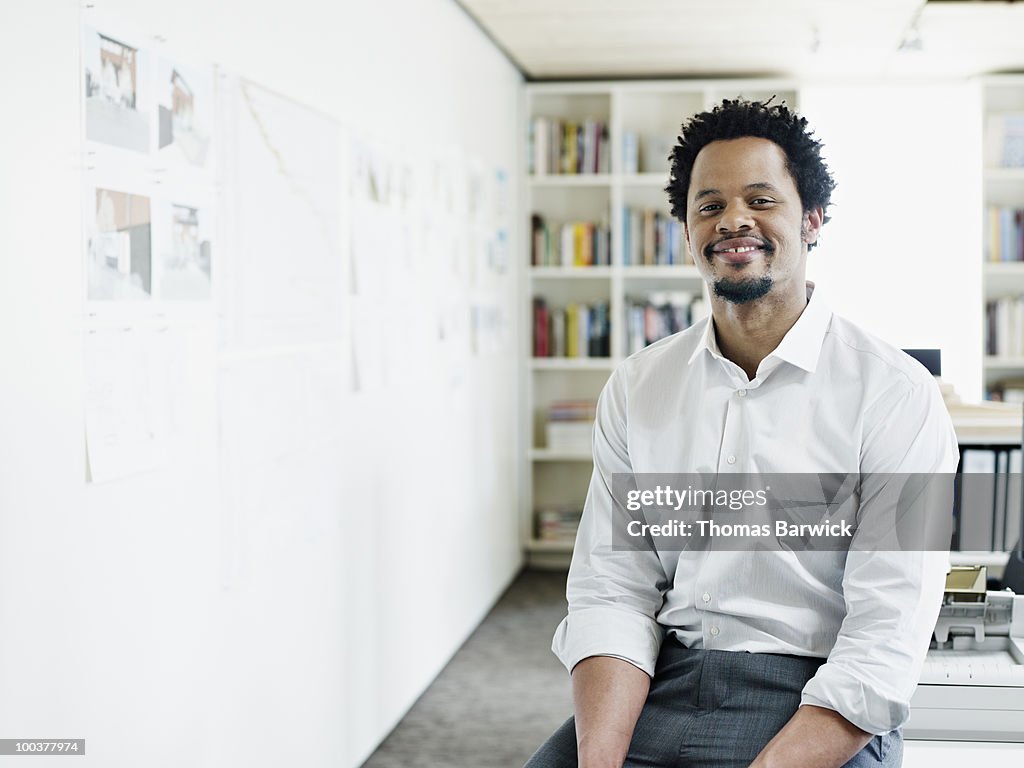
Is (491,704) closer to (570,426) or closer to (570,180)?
(570,426)

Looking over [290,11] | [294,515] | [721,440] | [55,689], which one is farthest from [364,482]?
[721,440]

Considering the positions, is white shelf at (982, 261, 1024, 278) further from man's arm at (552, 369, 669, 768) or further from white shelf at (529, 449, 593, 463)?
man's arm at (552, 369, 669, 768)

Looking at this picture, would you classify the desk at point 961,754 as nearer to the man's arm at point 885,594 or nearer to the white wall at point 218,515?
the man's arm at point 885,594

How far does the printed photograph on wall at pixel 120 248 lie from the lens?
184 cm

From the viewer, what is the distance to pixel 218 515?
229cm

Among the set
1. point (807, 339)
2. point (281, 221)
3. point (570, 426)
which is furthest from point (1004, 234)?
point (807, 339)

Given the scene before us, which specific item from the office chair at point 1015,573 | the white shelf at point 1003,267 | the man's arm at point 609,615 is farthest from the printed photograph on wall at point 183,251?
the white shelf at point 1003,267

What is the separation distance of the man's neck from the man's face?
21mm

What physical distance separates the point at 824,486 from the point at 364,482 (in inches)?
71.5

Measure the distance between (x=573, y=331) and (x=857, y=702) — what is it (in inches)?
171

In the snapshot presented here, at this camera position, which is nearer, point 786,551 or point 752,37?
point 786,551

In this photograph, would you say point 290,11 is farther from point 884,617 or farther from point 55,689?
point 884,617

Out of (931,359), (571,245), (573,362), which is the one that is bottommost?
(573,362)

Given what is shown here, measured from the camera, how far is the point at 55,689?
175 centimetres
